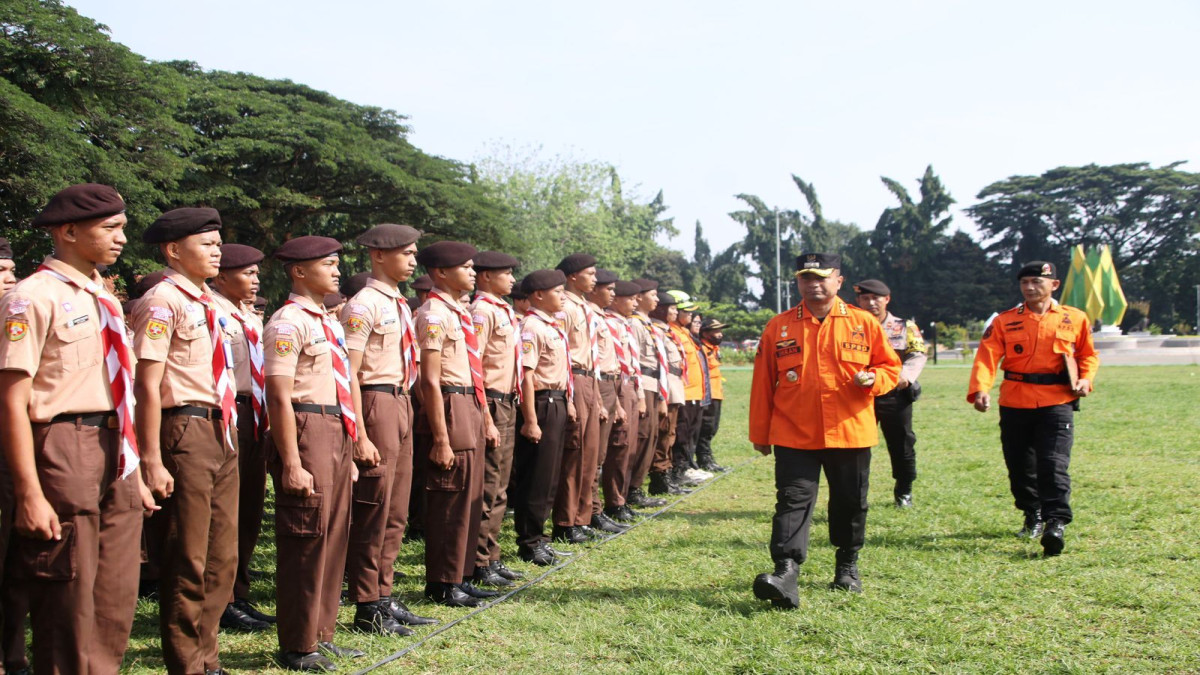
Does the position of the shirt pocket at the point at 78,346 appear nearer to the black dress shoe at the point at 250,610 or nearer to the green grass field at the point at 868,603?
the green grass field at the point at 868,603

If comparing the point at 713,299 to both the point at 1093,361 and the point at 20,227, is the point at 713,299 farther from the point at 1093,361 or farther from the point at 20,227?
the point at 1093,361

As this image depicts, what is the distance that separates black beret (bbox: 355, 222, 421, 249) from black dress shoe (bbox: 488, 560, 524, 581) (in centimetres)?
218

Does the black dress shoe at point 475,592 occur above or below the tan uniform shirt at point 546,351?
below

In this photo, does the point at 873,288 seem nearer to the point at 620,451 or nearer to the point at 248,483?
the point at 620,451

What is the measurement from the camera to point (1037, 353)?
24.8 ft

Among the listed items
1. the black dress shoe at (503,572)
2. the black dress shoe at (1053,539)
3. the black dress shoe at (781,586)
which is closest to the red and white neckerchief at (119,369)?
the black dress shoe at (503,572)

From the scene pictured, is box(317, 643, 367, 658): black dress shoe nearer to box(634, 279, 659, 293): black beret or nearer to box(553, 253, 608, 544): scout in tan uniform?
box(553, 253, 608, 544): scout in tan uniform

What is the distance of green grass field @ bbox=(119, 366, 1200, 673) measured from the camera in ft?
15.8

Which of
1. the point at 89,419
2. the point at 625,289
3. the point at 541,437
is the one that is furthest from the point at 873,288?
the point at 89,419

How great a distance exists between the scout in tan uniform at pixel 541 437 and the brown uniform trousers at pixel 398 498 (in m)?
1.46

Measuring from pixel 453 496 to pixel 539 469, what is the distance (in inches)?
52.2

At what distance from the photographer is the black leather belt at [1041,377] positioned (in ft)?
24.6

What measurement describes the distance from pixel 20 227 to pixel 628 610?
41.3 ft

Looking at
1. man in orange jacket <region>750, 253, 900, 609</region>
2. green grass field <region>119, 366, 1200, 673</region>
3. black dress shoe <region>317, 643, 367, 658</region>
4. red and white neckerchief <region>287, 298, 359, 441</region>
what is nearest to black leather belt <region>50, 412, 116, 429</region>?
red and white neckerchief <region>287, 298, 359, 441</region>
